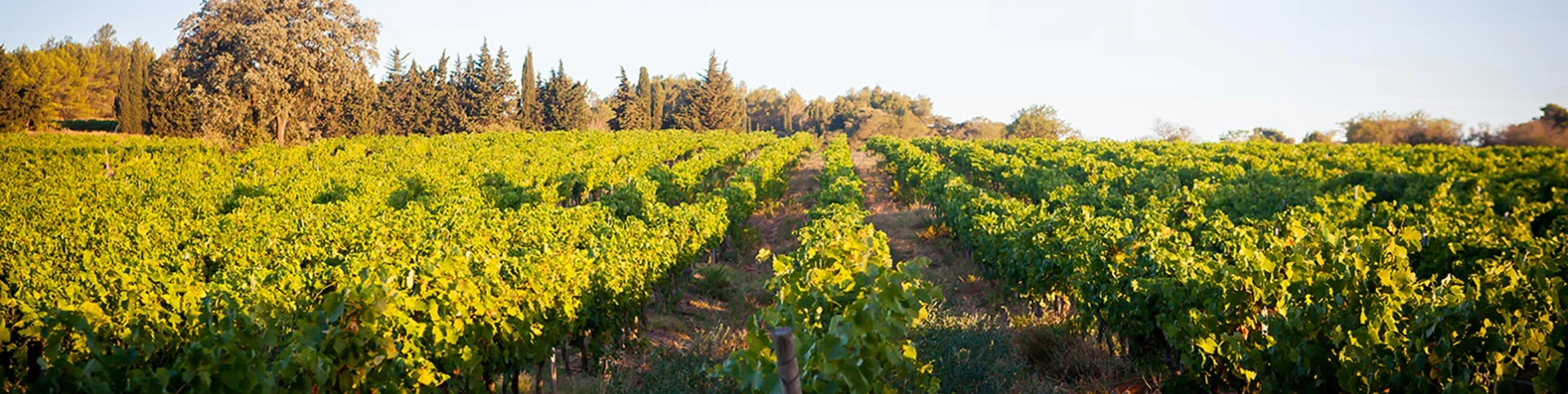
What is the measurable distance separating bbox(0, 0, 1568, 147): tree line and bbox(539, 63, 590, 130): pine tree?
94 mm

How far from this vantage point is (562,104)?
56594 millimetres

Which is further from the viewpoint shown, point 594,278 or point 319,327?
point 594,278

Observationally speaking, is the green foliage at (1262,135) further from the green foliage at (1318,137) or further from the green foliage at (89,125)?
the green foliage at (89,125)

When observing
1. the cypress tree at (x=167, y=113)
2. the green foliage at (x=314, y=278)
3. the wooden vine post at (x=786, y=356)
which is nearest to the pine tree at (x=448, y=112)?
the cypress tree at (x=167, y=113)

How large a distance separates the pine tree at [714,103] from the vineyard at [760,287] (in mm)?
49152

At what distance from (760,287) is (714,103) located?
57.6 m

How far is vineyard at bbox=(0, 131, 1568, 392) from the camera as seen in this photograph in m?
3.66

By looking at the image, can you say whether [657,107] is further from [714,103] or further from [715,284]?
[715,284]

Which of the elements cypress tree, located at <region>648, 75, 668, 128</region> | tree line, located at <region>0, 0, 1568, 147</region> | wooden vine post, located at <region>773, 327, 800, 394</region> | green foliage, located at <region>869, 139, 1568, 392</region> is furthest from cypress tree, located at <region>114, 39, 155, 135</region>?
wooden vine post, located at <region>773, 327, 800, 394</region>

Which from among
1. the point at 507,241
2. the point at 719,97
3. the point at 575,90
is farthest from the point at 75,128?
the point at 507,241

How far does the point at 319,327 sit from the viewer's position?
3.78 m

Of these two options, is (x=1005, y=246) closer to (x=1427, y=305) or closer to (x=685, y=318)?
(x=685, y=318)

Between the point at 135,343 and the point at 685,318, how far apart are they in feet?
21.4

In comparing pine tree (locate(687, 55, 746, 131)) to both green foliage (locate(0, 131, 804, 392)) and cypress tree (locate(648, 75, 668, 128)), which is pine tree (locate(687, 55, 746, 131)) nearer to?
cypress tree (locate(648, 75, 668, 128))
